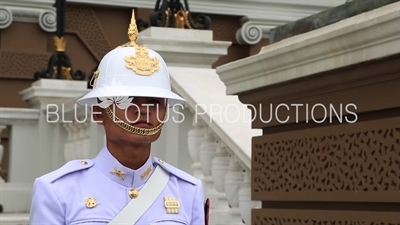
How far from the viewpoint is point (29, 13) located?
38.5 feet

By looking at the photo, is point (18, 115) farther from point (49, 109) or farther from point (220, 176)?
point (220, 176)

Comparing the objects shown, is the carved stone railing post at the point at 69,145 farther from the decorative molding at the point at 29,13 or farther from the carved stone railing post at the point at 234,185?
the decorative molding at the point at 29,13

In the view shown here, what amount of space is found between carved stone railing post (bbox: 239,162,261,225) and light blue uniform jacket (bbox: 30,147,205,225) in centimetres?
242

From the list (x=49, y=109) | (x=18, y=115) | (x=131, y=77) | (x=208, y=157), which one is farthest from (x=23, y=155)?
(x=131, y=77)

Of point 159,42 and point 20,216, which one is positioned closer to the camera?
point 159,42

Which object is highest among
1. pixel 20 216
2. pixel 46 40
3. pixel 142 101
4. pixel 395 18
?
pixel 46 40

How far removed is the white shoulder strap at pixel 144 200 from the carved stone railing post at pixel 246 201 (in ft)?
8.05

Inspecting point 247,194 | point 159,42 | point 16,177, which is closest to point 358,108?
point 247,194

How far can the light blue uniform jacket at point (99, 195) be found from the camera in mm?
2965

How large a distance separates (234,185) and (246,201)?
0.24 meters

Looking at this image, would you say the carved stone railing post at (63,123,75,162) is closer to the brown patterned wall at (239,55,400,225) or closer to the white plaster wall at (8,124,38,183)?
the white plaster wall at (8,124,38,183)

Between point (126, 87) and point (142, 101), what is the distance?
60mm

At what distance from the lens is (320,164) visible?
4594mm

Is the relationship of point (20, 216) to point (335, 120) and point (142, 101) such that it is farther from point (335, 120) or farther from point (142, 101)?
point (142, 101)
